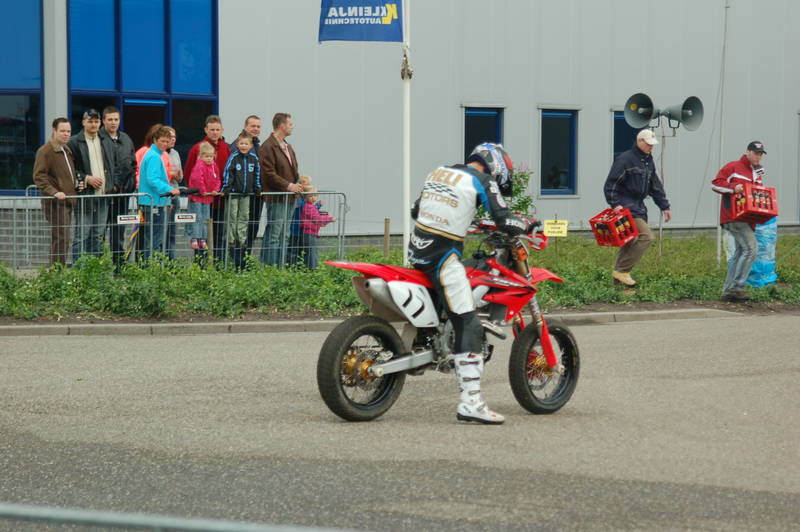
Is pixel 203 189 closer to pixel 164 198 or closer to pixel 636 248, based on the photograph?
pixel 164 198

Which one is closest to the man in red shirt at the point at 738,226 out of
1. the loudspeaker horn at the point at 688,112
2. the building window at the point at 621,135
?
the loudspeaker horn at the point at 688,112

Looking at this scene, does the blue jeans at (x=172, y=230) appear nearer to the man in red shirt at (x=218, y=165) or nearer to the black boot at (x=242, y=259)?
the man in red shirt at (x=218, y=165)

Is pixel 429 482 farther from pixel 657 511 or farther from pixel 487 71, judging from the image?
pixel 487 71

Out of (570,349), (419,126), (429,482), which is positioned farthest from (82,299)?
(419,126)

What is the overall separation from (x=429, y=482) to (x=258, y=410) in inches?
87.4

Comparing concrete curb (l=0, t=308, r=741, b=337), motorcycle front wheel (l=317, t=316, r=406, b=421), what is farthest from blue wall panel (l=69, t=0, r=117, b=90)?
A: motorcycle front wheel (l=317, t=316, r=406, b=421)

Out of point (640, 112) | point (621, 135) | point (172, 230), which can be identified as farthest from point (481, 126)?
point (172, 230)

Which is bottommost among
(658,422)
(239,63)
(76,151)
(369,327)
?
(658,422)

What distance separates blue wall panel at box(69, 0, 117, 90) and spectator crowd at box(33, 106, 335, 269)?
4.96 meters

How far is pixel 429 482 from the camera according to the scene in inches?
249

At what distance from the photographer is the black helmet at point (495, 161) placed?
8039 millimetres

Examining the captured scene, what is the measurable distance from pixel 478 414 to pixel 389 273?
0.99 metres

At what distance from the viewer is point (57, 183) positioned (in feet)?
49.9

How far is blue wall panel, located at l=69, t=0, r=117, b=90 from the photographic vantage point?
67.9ft
